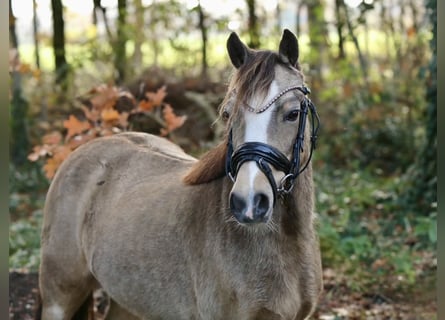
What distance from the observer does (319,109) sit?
12758 mm

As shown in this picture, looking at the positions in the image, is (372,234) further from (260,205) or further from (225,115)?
(260,205)

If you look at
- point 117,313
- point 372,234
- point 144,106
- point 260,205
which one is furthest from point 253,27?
point 260,205

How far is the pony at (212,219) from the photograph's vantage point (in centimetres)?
292

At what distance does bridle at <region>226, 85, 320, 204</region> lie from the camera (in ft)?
9.11

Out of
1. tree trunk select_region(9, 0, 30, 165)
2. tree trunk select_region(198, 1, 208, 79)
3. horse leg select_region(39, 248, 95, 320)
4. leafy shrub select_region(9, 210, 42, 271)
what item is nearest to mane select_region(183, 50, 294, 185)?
horse leg select_region(39, 248, 95, 320)

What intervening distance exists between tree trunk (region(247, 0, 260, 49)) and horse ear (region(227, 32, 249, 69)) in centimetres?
980

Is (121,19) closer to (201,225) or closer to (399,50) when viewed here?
(399,50)

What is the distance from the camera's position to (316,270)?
3.34 m

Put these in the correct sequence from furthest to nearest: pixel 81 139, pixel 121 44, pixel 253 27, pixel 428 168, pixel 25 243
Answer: pixel 253 27, pixel 121 44, pixel 428 168, pixel 25 243, pixel 81 139

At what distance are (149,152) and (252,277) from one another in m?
1.52

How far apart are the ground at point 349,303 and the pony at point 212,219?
1.30 m

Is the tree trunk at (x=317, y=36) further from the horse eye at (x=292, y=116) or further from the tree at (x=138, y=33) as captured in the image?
the horse eye at (x=292, y=116)

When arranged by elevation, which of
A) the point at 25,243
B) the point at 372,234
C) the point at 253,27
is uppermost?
the point at 253,27

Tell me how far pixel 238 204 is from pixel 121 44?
33.5 ft
